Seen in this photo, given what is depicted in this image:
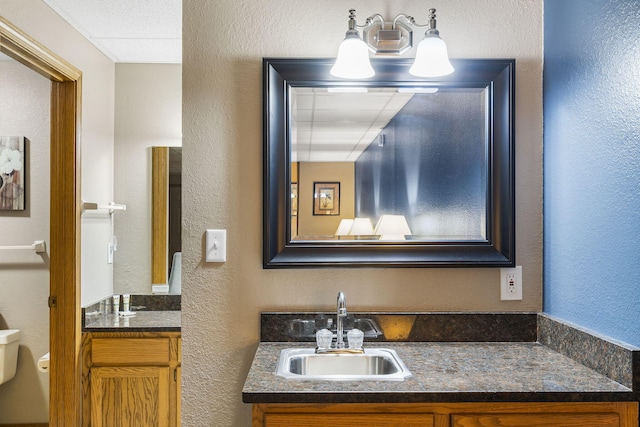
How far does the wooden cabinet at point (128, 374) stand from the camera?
2.64m

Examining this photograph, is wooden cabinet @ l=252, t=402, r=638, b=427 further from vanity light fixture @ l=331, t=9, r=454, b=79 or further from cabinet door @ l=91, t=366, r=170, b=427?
cabinet door @ l=91, t=366, r=170, b=427

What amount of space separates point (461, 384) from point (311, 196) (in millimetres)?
811

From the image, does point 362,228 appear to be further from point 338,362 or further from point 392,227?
point 338,362

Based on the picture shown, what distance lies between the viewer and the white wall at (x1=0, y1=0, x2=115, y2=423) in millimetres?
2898

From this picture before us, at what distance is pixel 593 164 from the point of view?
5.18ft

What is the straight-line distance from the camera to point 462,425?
4.54 ft

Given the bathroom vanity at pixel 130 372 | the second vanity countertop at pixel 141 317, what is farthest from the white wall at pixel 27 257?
the bathroom vanity at pixel 130 372

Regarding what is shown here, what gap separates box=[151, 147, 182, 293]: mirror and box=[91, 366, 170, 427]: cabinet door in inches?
29.7

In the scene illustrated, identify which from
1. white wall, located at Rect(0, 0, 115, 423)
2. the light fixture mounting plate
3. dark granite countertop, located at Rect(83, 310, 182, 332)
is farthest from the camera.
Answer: white wall, located at Rect(0, 0, 115, 423)

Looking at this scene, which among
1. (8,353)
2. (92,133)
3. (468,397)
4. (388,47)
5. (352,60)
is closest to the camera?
(468,397)

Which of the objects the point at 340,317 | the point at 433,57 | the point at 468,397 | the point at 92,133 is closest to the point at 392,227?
the point at 340,317

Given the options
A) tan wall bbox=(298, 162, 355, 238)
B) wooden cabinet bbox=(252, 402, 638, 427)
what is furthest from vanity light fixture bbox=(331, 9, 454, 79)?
wooden cabinet bbox=(252, 402, 638, 427)

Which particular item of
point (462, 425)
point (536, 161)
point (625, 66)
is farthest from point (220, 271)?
point (625, 66)

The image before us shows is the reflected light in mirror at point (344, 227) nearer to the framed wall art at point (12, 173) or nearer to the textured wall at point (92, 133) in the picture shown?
the textured wall at point (92, 133)
